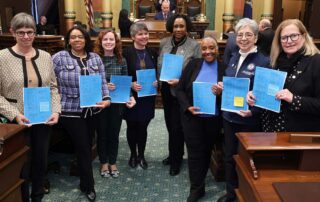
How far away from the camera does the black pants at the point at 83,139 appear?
103 inches

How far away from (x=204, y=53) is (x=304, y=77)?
819 mm

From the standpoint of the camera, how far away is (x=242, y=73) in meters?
2.33

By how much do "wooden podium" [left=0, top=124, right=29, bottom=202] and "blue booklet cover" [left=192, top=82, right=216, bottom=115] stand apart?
1.23 meters

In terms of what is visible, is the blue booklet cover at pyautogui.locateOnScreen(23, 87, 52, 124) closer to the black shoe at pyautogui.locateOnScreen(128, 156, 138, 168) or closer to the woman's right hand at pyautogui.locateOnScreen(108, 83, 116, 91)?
the woman's right hand at pyautogui.locateOnScreen(108, 83, 116, 91)

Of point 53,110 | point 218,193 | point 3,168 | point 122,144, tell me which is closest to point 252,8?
point 122,144

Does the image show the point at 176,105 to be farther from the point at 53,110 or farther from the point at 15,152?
the point at 15,152

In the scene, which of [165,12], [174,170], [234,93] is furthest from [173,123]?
[165,12]

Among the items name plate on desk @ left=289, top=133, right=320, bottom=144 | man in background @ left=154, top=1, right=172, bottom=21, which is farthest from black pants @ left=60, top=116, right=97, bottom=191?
man in background @ left=154, top=1, right=172, bottom=21

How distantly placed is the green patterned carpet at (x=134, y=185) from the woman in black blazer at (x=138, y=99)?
6.4 inches

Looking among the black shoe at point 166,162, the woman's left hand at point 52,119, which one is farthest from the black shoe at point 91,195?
the black shoe at point 166,162

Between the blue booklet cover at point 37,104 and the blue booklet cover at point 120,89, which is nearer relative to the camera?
the blue booklet cover at point 37,104

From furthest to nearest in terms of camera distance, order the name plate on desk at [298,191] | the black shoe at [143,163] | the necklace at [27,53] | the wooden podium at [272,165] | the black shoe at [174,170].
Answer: the black shoe at [143,163] < the black shoe at [174,170] < the necklace at [27,53] < the wooden podium at [272,165] < the name plate on desk at [298,191]

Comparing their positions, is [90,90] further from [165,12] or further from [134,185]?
[165,12]

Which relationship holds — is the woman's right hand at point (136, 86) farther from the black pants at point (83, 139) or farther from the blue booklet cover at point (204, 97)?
→ the blue booklet cover at point (204, 97)
